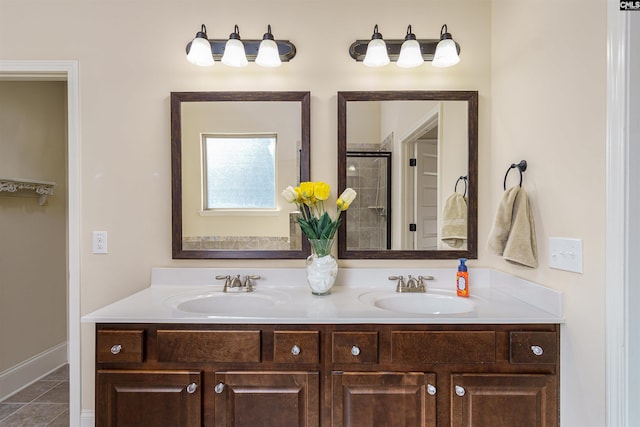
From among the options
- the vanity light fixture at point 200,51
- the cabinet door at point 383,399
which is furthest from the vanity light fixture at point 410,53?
the cabinet door at point 383,399

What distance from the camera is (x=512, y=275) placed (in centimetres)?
156

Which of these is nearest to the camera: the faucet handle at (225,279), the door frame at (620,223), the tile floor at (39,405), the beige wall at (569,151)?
the door frame at (620,223)

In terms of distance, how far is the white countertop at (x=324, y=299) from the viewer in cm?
124

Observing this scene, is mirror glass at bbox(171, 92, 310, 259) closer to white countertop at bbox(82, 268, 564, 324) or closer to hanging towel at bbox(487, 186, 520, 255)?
white countertop at bbox(82, 268, 564, 324)

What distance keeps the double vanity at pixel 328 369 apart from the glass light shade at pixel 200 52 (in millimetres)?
1229

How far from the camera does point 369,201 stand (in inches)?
69.4

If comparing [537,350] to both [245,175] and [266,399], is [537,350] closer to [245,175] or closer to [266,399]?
[266,399]

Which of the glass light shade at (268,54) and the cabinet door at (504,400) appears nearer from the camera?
the cabinet door at (504,400)

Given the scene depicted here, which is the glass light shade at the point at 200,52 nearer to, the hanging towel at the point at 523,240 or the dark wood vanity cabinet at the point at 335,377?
the dark wood vanity cabinet at the point at 335,377

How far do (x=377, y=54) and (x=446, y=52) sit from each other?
13.4 inches

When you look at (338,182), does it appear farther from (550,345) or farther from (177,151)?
(550,345)

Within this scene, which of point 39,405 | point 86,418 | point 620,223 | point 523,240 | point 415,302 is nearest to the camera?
point 620,223

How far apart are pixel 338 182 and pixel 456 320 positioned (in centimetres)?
88

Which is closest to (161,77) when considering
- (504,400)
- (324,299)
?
(324,299)
